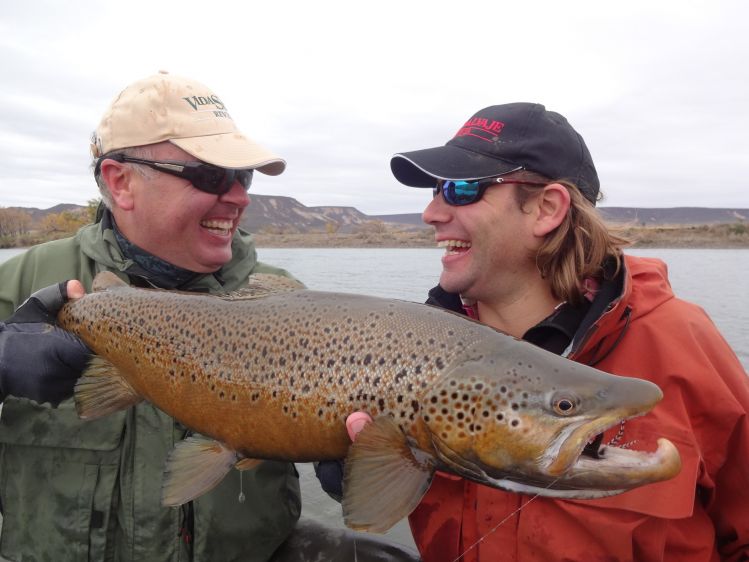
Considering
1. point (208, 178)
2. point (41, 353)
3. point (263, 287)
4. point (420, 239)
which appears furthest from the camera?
point (420, 239)

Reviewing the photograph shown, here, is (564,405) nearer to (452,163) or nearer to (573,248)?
(573,248)

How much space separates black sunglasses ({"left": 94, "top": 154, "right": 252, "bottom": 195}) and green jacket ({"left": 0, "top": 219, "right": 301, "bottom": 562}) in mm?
982

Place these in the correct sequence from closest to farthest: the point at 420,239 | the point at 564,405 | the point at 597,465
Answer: the point at 597,465
the point at 564,405
the point at 420,239

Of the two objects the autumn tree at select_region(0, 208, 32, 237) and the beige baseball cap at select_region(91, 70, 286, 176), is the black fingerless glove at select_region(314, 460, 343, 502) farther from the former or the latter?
the autumn tree at select_region(0, 208, 32, 237)

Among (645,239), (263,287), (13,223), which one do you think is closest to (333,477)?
(263,287)

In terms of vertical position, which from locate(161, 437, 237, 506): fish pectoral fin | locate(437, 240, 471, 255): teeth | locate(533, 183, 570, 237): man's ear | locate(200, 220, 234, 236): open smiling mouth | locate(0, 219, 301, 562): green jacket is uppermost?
locate(533, 183, 570, 237): man's ear

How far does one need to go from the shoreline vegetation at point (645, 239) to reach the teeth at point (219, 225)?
35052 millimetres

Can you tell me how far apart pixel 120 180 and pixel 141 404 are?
126cm

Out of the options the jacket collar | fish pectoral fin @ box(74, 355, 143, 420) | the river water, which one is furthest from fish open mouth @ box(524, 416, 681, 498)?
the river water

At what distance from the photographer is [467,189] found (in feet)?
9.52

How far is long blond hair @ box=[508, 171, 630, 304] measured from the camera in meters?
2.79

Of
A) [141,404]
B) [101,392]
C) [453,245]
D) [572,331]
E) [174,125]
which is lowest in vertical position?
[141,404]

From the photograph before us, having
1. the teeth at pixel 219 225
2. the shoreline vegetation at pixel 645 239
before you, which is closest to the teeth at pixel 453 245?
the teeth at pixel 219 225

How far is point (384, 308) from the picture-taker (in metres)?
2.39
